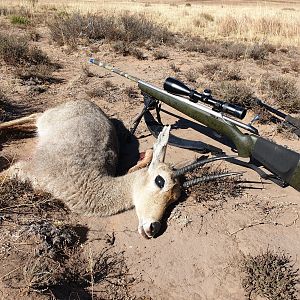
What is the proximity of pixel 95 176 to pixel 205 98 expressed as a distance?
6.95 ft

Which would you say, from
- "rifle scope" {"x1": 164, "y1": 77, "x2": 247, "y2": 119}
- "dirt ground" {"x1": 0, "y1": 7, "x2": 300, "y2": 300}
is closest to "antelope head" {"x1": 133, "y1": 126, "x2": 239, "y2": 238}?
"dirt ground" {"x1": 0, "y1": 7, "x2": 300, "y2": 300}

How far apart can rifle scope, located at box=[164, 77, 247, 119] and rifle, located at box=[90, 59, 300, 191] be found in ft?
0.18

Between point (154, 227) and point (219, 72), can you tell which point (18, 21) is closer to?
point (219, 72)

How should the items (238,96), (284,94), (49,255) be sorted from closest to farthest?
(49,255), (238,96), (284,94)

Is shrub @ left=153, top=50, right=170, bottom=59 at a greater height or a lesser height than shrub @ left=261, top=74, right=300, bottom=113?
A: lesser

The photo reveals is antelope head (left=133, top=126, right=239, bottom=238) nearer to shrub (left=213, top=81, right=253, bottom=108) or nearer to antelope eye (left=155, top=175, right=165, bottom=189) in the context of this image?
antelope eye (left=155, top=175, right=165, bottom=189)

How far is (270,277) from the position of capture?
3807 mm

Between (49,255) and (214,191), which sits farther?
(214,191)

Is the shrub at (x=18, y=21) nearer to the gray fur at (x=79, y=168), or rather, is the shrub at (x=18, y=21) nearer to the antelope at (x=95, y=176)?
the gray fur at (x=79, y=168)

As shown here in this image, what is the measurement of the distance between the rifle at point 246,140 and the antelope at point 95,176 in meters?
1.17

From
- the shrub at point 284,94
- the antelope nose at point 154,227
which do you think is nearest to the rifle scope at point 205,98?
the antelope nose at point 154,227

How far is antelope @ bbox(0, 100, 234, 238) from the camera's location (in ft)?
14.7

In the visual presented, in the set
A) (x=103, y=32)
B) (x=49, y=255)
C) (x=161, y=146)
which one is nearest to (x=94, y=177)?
(x=161, y=146)

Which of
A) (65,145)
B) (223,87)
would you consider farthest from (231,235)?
(223,87)
